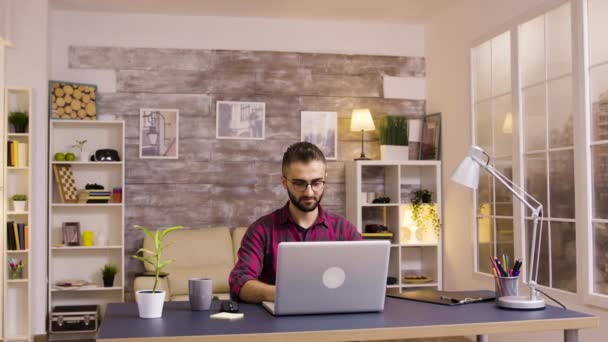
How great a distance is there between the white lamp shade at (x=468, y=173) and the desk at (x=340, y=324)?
0.52 metres


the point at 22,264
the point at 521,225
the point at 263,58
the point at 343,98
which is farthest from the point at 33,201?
the point at 521,225

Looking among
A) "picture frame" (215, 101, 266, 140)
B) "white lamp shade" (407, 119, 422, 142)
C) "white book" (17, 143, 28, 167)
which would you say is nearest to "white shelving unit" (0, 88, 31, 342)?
"white book" (17, 143, 28, 167)

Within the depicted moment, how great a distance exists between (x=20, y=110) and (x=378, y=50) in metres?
3.36

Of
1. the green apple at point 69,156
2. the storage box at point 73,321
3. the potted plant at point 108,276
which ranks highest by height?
the green apple at point 69,156

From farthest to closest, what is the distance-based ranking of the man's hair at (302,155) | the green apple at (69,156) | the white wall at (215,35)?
the white wall at (215,35)
the green apple at (69,156)
the man's hair at (302,155)

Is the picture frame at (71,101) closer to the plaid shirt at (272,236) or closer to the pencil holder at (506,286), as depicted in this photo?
the plaid shirt at (272,236)

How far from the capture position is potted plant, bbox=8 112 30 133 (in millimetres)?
6047

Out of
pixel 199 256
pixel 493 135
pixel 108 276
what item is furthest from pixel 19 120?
pixel 493 135

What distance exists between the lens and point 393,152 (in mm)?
6863

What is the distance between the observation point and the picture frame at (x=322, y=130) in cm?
695

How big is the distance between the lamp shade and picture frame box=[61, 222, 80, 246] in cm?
265

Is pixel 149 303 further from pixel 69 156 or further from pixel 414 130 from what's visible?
pixel 414 130

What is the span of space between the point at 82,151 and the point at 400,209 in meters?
2.93

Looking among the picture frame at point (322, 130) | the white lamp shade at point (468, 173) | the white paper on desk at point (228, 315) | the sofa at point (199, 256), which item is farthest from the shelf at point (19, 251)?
the white lamp shade at point (468, 173)
